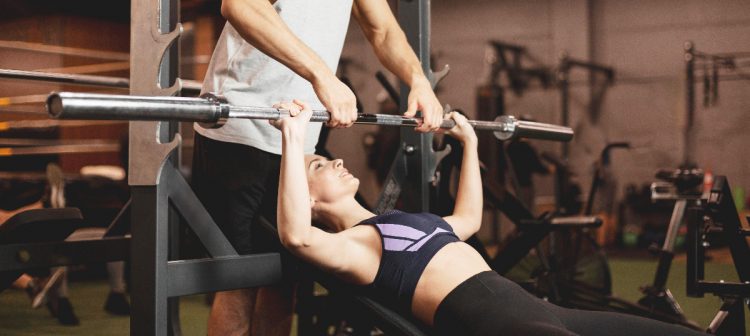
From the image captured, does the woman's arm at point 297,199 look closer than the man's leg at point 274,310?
Yes

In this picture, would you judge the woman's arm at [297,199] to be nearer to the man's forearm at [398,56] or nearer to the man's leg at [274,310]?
the man's leg at [274,310]

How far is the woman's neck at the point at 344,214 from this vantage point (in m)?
1.90

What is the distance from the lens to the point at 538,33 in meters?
8.59

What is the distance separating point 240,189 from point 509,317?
2.29 ft

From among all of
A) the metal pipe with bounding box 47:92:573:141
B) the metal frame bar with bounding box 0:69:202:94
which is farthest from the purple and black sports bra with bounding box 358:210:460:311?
the metal frame bar with bounding box 0:69:202:94

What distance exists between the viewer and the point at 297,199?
5.22 ft

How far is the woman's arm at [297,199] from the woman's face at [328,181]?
0.20 meters

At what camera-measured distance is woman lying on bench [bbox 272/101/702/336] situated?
1583mm

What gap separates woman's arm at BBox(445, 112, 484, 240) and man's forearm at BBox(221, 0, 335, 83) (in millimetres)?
562

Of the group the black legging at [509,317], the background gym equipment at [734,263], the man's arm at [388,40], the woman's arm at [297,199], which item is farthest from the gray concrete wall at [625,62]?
the woman's arm at [297,199]

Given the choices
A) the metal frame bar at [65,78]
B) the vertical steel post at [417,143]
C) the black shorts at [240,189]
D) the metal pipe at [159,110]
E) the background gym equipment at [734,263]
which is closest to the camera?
the metal pipe at [159,110]

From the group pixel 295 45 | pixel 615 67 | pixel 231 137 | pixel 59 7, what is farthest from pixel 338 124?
pixel 615 67

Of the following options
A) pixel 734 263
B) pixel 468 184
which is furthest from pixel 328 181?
pixel 734 263

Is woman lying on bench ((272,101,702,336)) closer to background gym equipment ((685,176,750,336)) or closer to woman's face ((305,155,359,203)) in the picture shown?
woman's face ((305,155,359,203))
